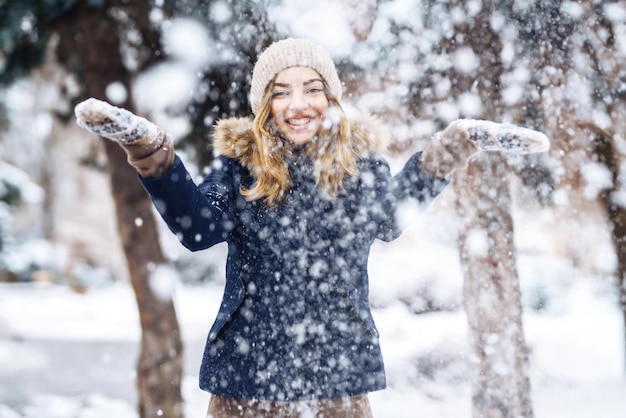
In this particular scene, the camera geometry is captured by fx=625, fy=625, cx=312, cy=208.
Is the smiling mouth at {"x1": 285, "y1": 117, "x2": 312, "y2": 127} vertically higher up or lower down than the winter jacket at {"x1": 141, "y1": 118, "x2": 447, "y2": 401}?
higher up

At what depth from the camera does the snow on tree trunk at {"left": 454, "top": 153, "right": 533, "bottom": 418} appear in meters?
3.98

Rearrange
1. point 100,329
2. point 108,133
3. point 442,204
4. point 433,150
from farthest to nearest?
point 100,329 < point 442,204 < point 433,150 < point 108,133

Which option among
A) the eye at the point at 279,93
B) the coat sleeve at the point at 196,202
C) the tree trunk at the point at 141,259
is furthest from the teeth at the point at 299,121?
the tree trunk at the point at 141,259

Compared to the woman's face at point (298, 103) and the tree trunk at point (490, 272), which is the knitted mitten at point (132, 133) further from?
the tree trunk at point (490, 272)

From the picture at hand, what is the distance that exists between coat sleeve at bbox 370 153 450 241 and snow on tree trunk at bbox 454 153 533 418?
204 cm

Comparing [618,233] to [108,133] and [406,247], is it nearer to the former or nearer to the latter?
[108,133]

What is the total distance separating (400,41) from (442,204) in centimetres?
192

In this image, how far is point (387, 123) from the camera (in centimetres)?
433

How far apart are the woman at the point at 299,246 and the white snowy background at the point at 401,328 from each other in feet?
0.75

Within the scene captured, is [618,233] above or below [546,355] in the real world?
above

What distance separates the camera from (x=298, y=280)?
6.79 feet

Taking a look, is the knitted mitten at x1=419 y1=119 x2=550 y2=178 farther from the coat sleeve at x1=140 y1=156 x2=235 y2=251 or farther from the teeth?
the coat sleeve at x1=140 y1=156 x2=235 y2=251

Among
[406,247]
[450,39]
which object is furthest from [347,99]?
[406,247]

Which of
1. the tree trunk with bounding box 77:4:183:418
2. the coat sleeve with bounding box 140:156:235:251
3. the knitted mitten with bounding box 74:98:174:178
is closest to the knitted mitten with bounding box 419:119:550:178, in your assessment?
the coat sleeve with bounding box 140:156:235:251
